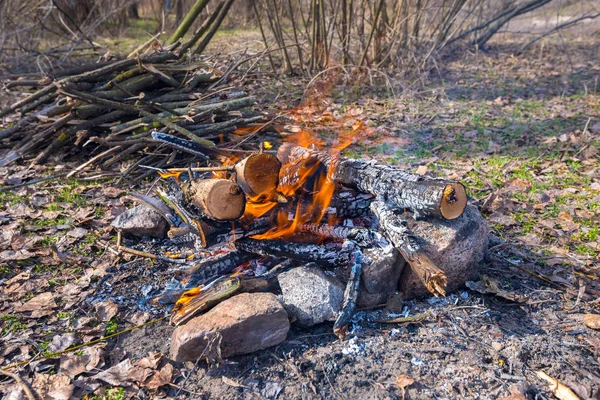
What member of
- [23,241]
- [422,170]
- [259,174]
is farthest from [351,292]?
[23,241]

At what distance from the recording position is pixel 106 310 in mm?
2924

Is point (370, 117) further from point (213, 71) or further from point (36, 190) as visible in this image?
point (36, 190)

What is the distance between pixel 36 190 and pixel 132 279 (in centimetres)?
211

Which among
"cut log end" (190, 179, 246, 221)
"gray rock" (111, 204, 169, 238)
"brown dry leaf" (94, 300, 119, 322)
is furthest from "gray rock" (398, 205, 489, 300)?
"gray rock" (111, 204, 169, 238)

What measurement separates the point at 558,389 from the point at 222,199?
2127 mm

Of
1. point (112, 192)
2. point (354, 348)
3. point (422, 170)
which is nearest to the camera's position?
point (354, 348)

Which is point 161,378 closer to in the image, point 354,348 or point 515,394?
point 354,348

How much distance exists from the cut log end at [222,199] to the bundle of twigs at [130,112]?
1689 mm

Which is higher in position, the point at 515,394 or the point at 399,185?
the point at 399,185

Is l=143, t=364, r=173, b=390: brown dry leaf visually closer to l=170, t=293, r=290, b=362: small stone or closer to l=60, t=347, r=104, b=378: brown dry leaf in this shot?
l=170, t=293, r=290, b=362: small stone

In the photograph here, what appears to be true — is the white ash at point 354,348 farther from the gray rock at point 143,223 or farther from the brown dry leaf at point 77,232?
the brown dry leaf at point 77,232

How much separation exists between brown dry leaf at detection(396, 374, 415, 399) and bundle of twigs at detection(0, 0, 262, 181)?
306cm

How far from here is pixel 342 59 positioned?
7.47 m

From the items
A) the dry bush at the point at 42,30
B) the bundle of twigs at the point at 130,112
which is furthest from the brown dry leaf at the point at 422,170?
the dry bush at the point at 42,30
